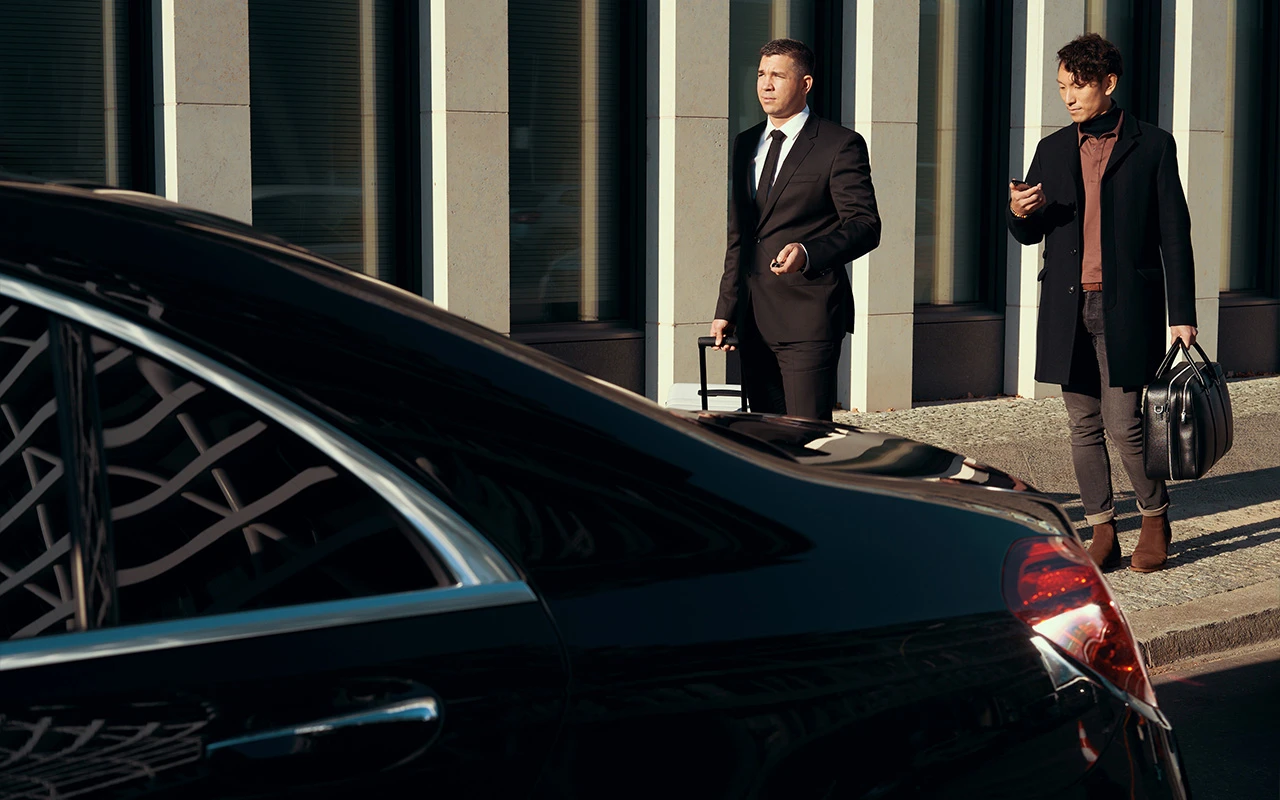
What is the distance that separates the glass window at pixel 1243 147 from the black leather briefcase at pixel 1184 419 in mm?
Result: 9057

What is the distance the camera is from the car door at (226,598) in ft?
5.24

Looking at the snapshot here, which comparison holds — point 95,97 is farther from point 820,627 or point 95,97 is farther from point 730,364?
point 820,627

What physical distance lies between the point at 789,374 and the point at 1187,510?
298 centimetres

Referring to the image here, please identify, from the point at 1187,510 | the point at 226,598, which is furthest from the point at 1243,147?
the point at 226,598

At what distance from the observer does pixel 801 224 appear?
566 cm

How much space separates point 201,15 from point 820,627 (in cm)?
757

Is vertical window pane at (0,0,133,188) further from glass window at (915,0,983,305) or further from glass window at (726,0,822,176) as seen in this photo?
glass window at (915,0,983,305)

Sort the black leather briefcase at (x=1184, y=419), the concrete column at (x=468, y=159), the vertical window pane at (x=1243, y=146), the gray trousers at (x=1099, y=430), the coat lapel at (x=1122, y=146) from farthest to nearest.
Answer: the vertical window pane at (x=1243, y=146) → the concrete column at (x=468, y=159) → the gray trousers at (x=1099, y=430) → the coat lapel at (x=1122, y=146) → the black leather briefcase at (x=1184, y=419)

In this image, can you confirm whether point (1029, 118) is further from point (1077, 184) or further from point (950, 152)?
point (1077, 184)

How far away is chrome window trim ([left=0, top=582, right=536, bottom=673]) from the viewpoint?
160cm

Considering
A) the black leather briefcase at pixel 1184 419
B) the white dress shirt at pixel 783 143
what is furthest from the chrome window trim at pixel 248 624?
the black leather briefcase at pixel 1184 419

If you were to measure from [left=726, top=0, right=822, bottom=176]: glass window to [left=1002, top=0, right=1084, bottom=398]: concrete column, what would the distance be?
71.6 inches

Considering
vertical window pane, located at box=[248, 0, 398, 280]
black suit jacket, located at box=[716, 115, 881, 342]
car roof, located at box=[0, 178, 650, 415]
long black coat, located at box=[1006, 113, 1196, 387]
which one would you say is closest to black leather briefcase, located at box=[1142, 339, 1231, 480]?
long black coat, located at box=[1006, 113, 1196, 387]

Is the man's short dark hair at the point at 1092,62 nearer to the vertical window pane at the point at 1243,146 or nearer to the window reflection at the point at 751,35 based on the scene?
the window reflection at the point at 751,35
